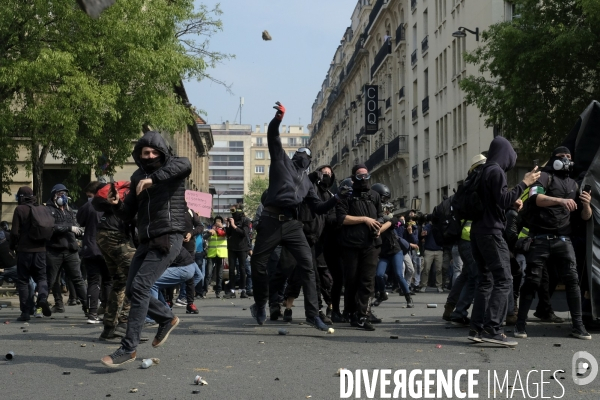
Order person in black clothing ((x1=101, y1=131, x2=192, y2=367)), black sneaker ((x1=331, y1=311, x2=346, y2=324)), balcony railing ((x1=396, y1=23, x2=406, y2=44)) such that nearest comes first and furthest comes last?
person in black clothing ((x1=101, y1=131, x2=192, y2=367)) < black sneaker ((x1=331, y1=311, x2=346, y2=324)) < balcony railing ((x1=396, y1=23, x2=406, y2=44))

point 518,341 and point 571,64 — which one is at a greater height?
point 571,64

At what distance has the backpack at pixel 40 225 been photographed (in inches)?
530

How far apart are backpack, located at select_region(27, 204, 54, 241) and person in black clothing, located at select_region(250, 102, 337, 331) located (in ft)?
12.4

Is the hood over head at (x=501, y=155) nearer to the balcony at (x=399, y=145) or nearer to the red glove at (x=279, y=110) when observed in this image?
the red glove at (x=279, y=110)

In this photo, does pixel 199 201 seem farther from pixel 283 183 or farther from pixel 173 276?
pixel 173 276

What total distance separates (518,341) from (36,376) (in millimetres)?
4744

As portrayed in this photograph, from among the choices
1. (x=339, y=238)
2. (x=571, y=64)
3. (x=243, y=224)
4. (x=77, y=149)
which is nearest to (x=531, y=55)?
(x=571, y=64)

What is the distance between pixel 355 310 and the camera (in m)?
11.6

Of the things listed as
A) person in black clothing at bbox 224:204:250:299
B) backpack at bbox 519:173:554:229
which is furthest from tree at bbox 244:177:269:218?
backpack at bbox 519:173:554:229

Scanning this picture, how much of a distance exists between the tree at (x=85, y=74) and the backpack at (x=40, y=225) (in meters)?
7.59

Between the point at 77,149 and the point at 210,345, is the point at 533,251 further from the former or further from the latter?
the point at 77,149

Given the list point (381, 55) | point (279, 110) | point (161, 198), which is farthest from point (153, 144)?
point (381, 55)

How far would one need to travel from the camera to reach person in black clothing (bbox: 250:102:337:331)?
35.1 ft

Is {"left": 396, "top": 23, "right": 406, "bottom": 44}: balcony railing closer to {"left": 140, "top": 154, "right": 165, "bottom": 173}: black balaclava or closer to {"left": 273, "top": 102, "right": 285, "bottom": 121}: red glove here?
{"left": 273, "top": 102, "right": 285, "bottom": 121}: red glove
